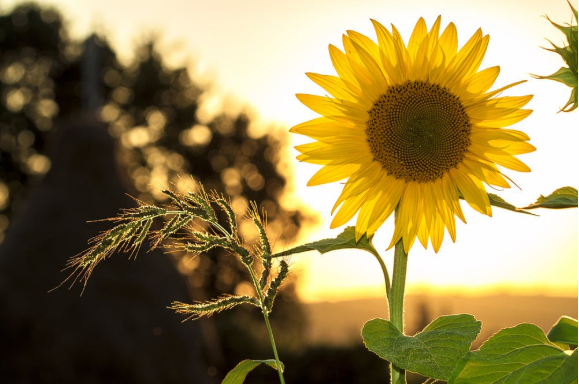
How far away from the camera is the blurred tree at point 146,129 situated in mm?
18047

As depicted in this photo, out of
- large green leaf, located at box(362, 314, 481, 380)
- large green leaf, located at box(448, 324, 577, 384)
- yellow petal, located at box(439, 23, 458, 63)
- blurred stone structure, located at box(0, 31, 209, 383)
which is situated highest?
yellow petal, located at box(439, 23, 458, 63)

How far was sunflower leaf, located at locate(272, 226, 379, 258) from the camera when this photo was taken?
1.07 metres

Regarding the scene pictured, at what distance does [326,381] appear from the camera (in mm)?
13586

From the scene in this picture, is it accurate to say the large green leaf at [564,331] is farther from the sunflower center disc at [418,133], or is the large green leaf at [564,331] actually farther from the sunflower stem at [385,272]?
the sunflower center disc at [418,133]

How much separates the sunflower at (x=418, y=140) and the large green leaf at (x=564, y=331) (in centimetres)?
22

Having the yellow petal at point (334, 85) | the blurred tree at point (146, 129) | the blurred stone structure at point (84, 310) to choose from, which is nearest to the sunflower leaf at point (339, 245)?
the yellow petal at point (334, 85)

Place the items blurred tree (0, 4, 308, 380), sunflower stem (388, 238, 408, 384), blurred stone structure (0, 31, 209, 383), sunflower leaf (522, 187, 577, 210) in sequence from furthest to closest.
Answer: blurred tree (0, 4, 308, 380)
blurred stone structure (0, 31, 209, 383)
sunflower stem (388, 238, 408, 384)
sunflower leaf (522, 187, 577, 210)

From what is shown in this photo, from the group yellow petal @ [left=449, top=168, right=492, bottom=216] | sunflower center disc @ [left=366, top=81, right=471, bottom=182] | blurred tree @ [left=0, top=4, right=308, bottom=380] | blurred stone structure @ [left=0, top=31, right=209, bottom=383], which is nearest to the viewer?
yellow petal @ [left=449, top=168, right=492, bottom=216]

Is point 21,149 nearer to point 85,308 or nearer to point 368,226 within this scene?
point 85,308

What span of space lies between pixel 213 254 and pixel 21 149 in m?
6.75

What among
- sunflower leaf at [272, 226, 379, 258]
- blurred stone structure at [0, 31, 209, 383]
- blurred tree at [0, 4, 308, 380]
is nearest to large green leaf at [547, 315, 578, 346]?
sunflower leaf at [272, 226, 379, 258]

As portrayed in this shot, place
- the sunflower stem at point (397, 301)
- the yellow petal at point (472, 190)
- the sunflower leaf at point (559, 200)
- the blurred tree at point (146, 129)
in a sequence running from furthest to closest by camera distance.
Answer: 1. the blurred tree at point (146, 129)
2. the yellow petal at point (472, 190)
3. the sunflower stem at point (397, 301)
4. the sunflower leaf at point (559, 200)

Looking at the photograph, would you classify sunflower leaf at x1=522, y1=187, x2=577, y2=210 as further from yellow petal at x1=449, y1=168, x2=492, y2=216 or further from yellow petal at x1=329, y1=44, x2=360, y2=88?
yellow petal at x1=329, y1=44, x2=360, y2=88

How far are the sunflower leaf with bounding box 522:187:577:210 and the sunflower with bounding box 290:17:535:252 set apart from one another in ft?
0.55
